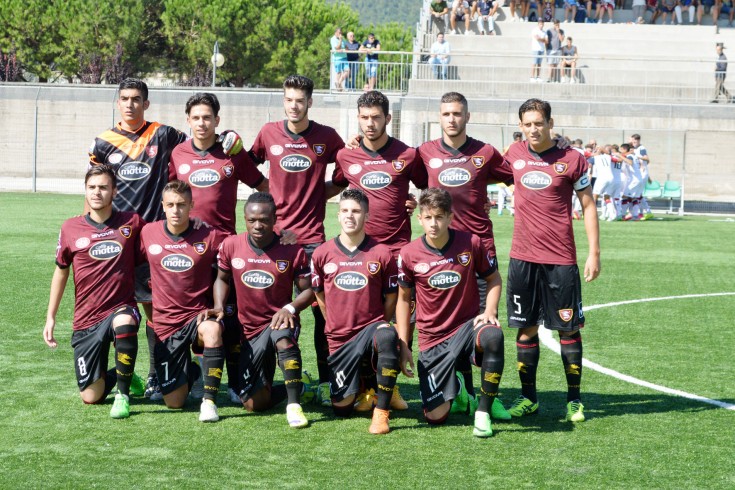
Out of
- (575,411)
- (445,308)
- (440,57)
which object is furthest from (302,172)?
(440,57)

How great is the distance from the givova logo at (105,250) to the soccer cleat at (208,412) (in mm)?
1251

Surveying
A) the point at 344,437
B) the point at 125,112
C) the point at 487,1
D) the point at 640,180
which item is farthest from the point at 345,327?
the point at 487,1

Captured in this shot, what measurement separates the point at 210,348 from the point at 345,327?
91 cm

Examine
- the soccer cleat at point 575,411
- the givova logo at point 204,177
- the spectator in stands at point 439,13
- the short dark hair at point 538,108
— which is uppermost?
the spectator in stands at point 439,13

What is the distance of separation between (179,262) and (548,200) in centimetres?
257

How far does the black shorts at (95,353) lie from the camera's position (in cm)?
684

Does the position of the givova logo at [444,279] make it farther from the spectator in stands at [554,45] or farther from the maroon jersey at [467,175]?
the spectator in stands at [554,45]

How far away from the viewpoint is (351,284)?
661cm

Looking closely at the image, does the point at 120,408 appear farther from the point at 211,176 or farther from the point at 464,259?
the point at 464,259

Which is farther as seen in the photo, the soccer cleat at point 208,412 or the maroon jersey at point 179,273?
the maroon jersey at point 179,273

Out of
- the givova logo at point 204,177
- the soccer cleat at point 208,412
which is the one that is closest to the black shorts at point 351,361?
the soccer cleat at point 208,412

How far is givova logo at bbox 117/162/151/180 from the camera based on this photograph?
7496 mm

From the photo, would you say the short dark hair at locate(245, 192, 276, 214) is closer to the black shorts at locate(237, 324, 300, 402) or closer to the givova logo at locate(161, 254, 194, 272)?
the givova logo at locate(161, 254, 194, 272)

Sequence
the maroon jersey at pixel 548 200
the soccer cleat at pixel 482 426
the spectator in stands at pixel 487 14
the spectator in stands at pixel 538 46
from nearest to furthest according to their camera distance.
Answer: the soccer cleat at pixel 482 426, the maroon jersey at pixel 548 200, the spectator in stands at pixel 538 46, the spectator in stands at pixel 487 14
